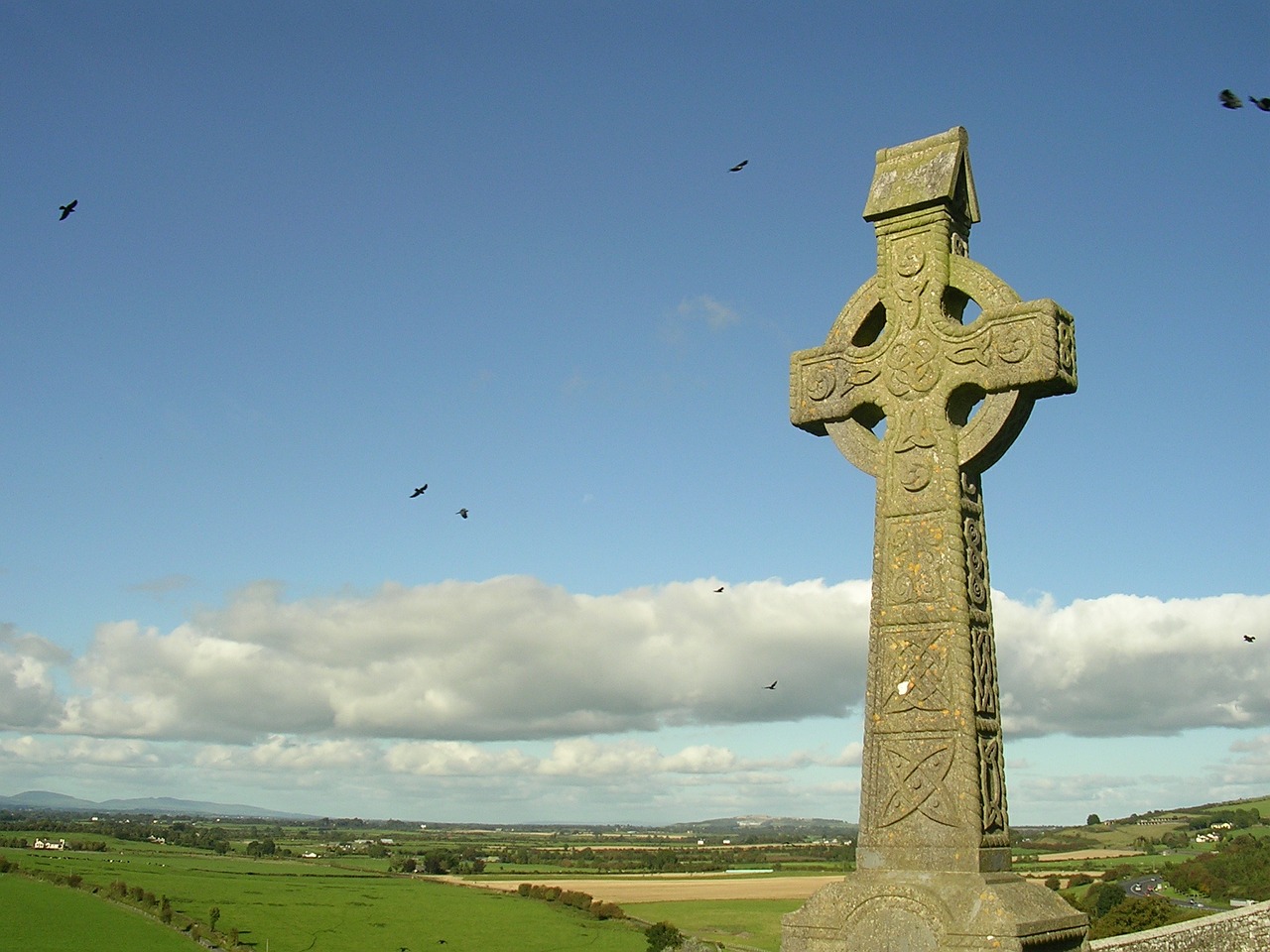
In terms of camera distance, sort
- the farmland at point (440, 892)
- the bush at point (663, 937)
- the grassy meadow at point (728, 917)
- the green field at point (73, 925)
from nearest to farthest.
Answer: the green field at point (73, 925) → the bush at point (663, 937) → the grassy meadow at point (728, 917) → the farmland at point (440, 892)

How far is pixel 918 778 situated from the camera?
6902 mm

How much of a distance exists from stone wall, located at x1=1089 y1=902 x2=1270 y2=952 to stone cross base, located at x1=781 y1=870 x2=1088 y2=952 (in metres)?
6.62

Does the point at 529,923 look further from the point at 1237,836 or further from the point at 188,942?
the point at 1237,836

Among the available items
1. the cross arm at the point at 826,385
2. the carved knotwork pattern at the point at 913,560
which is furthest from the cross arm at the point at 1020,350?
the carved knotwork pattern at the point at 913,560

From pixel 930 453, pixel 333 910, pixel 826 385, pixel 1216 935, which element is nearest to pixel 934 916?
pixel 930 453

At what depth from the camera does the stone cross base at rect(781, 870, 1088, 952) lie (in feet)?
20.4

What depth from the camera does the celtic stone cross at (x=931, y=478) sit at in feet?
22.2

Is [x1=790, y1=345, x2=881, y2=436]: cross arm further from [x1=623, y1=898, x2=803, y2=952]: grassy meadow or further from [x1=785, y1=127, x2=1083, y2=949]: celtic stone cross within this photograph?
[x1=623, y1=898, x2=803, y2=952]: grassy meadow

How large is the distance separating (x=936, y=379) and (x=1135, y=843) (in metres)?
91.2

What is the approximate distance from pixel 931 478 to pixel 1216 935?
8449 millimetres

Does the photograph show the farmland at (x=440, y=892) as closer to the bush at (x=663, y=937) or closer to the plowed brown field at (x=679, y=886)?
the plowed brown field at (x=679, y=886)

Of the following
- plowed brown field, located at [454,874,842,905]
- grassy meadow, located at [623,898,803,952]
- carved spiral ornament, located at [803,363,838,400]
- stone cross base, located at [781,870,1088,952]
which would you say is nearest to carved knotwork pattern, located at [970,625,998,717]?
stone cross base, located at [781,870,1088,952]

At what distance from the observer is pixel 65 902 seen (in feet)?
245

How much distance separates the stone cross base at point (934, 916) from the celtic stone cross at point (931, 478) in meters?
0.02
